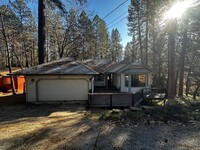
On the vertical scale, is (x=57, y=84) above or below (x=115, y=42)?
below

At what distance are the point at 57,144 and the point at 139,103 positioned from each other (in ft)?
29.2

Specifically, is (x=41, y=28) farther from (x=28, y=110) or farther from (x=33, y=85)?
(x=28, y=110)

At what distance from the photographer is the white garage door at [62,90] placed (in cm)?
1215

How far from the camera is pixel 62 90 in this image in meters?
12.3

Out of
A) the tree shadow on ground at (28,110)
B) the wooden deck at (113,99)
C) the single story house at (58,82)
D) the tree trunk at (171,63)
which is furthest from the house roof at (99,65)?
the tree shadow on ground at (28,110)

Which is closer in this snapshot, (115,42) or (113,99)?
(113,99)

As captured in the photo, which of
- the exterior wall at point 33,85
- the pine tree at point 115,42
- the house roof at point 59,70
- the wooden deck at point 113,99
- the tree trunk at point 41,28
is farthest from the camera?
the pine tree at point 115,42

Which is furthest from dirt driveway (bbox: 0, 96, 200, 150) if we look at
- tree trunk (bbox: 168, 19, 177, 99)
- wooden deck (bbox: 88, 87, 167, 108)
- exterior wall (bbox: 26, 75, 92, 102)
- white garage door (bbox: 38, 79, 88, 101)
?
tree trunk (bbox: 168, 19, 177, 99)

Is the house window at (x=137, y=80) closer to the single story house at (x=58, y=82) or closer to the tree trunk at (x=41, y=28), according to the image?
the single story house at (x=58, y=82)

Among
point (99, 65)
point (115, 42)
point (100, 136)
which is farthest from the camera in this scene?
point (115, 42)

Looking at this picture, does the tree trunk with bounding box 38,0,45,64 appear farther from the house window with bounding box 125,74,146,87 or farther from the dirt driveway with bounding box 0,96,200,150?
the dirt driveway with bounding box 0,96,200,150

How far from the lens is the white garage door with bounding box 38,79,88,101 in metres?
12.1

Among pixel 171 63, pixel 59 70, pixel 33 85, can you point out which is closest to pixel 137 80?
pixel 171 63

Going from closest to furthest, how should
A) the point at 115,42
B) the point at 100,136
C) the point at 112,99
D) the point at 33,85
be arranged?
the point at 100,136 < the point at 112,99 < the point at 33,85 < the point at 115,42
